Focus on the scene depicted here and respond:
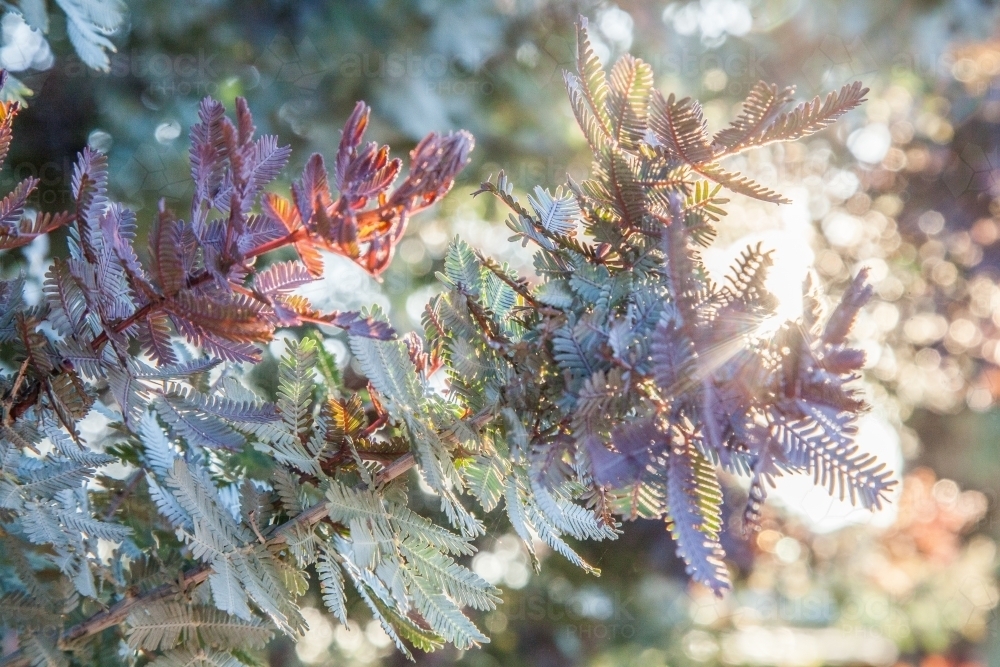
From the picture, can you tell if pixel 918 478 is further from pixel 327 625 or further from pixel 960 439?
pixel 327 625

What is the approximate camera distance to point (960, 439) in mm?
1963

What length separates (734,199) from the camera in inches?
43.4

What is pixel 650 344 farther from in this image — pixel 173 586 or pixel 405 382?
pixel 173 586

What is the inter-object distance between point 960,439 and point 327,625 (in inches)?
66.3

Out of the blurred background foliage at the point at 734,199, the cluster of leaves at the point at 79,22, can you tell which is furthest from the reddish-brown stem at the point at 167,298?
the cluster of leaves at the point at 79,22

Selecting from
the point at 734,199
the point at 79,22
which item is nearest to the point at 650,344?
the point at 79,22

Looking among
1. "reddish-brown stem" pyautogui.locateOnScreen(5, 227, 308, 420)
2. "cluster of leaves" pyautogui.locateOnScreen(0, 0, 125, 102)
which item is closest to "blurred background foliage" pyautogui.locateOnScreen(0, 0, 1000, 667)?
"cluster of leaves" pyautogui.locateOnScreen(0, 0, 125, 102)

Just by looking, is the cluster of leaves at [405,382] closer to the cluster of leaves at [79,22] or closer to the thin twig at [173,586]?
the thin twig at [173,586]

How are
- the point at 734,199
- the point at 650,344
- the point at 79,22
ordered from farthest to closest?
the point at 734,199 → the point at 79,22 → the point at 650,344

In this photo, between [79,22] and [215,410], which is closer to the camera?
[215,410]

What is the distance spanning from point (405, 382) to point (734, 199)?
0.87 metres

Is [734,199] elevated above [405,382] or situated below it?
above

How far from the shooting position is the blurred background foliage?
3.59ft

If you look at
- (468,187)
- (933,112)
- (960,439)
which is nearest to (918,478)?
(960,439)
